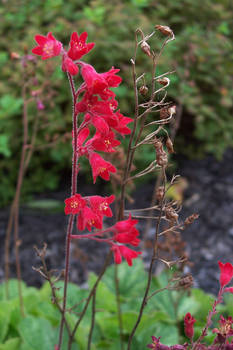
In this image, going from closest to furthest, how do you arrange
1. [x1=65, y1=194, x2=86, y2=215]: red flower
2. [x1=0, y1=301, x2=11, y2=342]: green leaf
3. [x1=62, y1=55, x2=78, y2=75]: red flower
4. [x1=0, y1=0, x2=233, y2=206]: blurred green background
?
1. [x1=62, y1=55, x2=78, y2=75]: red flower
2. [x1=65, y1=194, x2=86, y2=215]: red flower
3. [x1=0, y1=301, x2=11, y2=342]: green leaf
4. [x1=0, y1=0, x2=233, y2=206]: blurred green background

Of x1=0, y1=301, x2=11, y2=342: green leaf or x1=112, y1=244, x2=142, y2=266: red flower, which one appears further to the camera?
x1=0, y1=301, x2=11, y2=342: green leaf

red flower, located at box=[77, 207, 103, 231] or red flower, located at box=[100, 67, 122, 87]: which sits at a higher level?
red flower, located at box=[100, 67, 122, 87]

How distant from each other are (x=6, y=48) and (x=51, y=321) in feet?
9.47

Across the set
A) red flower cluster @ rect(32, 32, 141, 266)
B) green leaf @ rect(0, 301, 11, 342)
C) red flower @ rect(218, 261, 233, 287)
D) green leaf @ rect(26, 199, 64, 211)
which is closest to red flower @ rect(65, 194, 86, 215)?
red flower cluster @ rect(32, 32, 141, 266)

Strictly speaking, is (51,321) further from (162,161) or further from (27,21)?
(27,21)

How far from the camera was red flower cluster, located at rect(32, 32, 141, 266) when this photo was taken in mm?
917

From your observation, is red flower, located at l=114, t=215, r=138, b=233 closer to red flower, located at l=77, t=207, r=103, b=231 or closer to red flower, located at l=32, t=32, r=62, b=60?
red flower, located at l=77, t=207, r=103, b=231

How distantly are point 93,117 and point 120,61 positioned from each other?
2.94 m

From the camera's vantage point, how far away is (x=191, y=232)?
3.51 metres

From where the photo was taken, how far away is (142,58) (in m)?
3.88

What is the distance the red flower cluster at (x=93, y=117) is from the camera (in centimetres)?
92

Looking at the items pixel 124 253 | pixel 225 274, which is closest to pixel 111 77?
pixel 124 253

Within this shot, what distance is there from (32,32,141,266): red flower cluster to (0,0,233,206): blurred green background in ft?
7.52

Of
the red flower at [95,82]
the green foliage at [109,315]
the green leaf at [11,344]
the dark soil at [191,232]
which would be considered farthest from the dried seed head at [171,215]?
the dark soil at [191,232]
